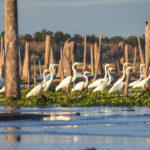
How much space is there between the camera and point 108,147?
36.3 feet

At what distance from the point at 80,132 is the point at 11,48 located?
12185 millimetres

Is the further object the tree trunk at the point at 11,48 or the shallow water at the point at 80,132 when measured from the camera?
the tree trunk at the point at 11,48

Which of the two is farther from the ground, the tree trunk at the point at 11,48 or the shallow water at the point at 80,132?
the tree trunk at the point at 11,48

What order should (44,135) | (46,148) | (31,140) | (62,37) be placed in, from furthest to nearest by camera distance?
(62,37), (44,135), (31,140), (46,148)

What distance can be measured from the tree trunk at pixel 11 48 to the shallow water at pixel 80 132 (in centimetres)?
719

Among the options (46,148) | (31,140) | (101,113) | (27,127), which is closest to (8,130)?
(27,127)

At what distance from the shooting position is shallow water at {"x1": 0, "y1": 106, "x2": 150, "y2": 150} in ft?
37.2

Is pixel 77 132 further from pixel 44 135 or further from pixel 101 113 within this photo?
pixel 101 113

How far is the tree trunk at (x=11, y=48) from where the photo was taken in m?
24.8

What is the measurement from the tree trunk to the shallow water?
7.19 metres

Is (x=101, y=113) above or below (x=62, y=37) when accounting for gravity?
below

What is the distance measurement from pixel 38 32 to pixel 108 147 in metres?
111

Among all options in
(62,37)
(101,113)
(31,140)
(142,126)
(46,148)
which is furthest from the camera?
(62,37)

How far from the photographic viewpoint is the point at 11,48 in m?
24.9
